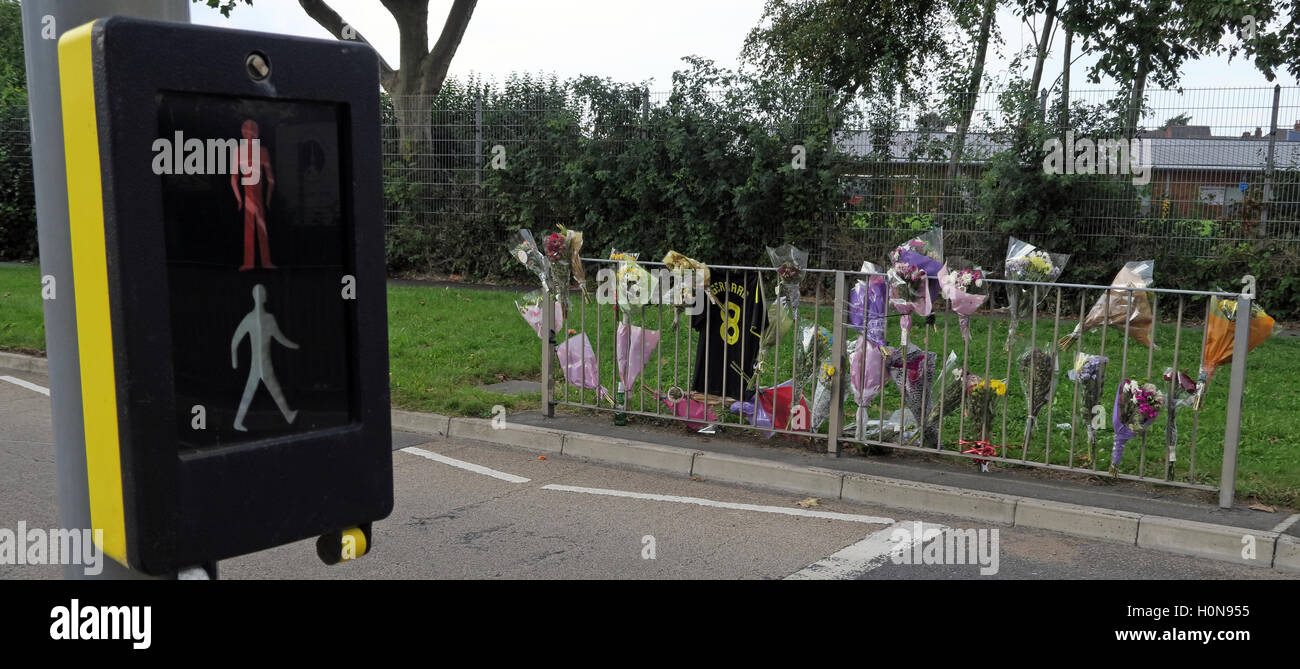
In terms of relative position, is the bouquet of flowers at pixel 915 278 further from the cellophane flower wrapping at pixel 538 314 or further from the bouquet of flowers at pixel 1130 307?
the cellophane flower wrapping at pixel 538 314

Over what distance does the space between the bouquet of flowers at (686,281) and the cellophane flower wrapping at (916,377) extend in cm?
135

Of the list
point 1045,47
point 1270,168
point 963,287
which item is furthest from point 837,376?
point 1045,47

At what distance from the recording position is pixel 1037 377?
261 inches

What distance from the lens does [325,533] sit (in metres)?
1.89

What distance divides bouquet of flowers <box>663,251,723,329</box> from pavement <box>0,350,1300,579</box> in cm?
101

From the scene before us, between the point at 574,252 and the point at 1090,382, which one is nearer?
the point at 1090,382

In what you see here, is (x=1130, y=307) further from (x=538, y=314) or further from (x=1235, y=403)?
(x=538, y=314)

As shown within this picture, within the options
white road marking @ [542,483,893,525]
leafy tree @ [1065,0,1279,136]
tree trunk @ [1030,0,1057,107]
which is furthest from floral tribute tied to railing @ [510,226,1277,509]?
tree trunk @ [1030,0,1057,107]

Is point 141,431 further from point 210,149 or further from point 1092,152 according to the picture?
point 1092,152

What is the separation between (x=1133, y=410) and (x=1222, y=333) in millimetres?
644

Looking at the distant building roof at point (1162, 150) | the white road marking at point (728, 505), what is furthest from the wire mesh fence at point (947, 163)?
the white road marking at point (728, 505)

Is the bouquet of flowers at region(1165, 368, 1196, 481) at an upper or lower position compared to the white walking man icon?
lower

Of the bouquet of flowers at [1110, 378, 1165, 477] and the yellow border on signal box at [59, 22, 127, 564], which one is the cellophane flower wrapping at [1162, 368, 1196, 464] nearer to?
the bouquet of flowers at [1110, 378, 1165, 477]

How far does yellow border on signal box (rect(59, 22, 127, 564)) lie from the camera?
1.58 meters
